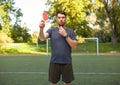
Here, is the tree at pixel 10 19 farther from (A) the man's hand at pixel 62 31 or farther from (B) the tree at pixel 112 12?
(A) the man's hand at pixel 62 31

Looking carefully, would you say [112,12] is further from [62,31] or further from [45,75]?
[62,31]

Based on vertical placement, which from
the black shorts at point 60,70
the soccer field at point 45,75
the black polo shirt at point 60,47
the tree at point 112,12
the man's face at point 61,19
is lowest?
the soccer field at point 45,75

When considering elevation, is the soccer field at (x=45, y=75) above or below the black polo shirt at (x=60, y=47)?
below

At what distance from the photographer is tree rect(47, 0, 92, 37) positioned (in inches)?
1705

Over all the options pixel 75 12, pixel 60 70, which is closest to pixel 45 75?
pixel 60 70

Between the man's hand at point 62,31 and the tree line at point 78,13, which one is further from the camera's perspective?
the tree line at point 78,13

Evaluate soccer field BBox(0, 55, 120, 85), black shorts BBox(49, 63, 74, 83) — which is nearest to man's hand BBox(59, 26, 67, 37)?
black shorts BBox(49, 63, 74, 83)

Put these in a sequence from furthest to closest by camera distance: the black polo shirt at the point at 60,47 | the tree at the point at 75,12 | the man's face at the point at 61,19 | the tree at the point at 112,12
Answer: the tree at the point at 75,12 → the tree at the point at 112,12 → the black polo shirt at the point at 60,47 → the man's face at the point at 61,19

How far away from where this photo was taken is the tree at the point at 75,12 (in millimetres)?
43312

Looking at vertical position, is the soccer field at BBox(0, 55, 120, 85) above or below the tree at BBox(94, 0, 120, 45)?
below

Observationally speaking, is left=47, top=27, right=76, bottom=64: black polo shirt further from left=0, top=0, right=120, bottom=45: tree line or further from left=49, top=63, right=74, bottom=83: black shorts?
left=0, top=0, right=120, bottom=45: tree line

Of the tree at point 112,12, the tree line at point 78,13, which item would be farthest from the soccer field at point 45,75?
the tree at point 112,12

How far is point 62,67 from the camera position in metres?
5.46

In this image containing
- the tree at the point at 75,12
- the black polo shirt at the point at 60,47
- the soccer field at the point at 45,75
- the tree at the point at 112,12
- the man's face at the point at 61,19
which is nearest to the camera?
the man's face at the point at 61,19
